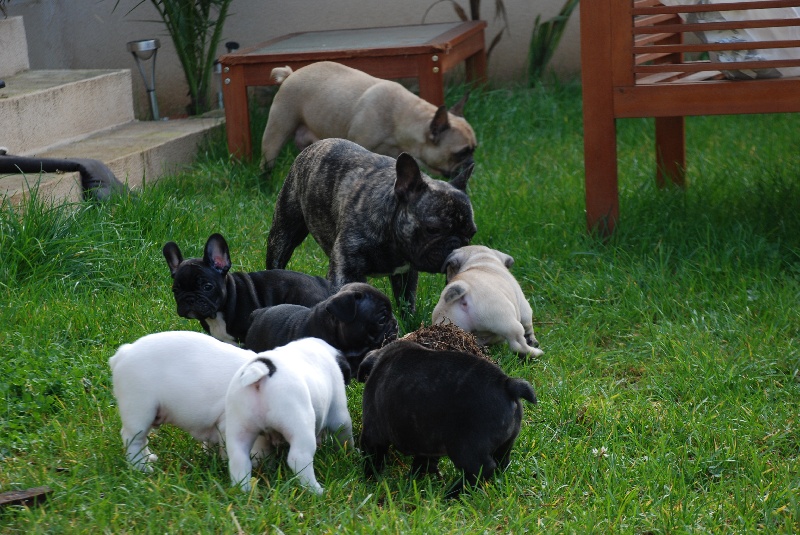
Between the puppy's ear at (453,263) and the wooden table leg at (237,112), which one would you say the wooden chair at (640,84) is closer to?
the puppy's ear at (453,263)

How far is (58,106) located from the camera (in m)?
7.37

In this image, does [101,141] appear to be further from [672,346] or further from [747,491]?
[747,491]

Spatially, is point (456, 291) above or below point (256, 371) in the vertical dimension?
below

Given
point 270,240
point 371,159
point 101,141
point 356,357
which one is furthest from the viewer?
point 101,141

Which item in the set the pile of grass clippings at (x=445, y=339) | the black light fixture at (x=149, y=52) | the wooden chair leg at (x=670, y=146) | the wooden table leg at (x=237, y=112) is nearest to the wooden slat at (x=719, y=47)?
the wooden chair leg at (x=670, y=146)

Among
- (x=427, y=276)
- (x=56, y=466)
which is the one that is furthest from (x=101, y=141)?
(x=56, y=466)

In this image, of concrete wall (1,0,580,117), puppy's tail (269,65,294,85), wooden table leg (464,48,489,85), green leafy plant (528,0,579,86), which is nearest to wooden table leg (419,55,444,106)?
puppy's tail (269,65,294,85)

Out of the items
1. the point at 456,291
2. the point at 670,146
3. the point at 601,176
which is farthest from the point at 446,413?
the point at 670,146

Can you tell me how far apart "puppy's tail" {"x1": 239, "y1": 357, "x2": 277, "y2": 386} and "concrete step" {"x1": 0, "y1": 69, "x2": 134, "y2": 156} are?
4619mm

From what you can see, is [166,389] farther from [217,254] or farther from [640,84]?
[640,84]

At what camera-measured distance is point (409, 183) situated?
14.0ft

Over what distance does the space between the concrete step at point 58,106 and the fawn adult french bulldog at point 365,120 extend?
165 cm

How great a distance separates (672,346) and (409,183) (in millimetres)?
1441

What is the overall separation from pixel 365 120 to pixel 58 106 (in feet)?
8.09
